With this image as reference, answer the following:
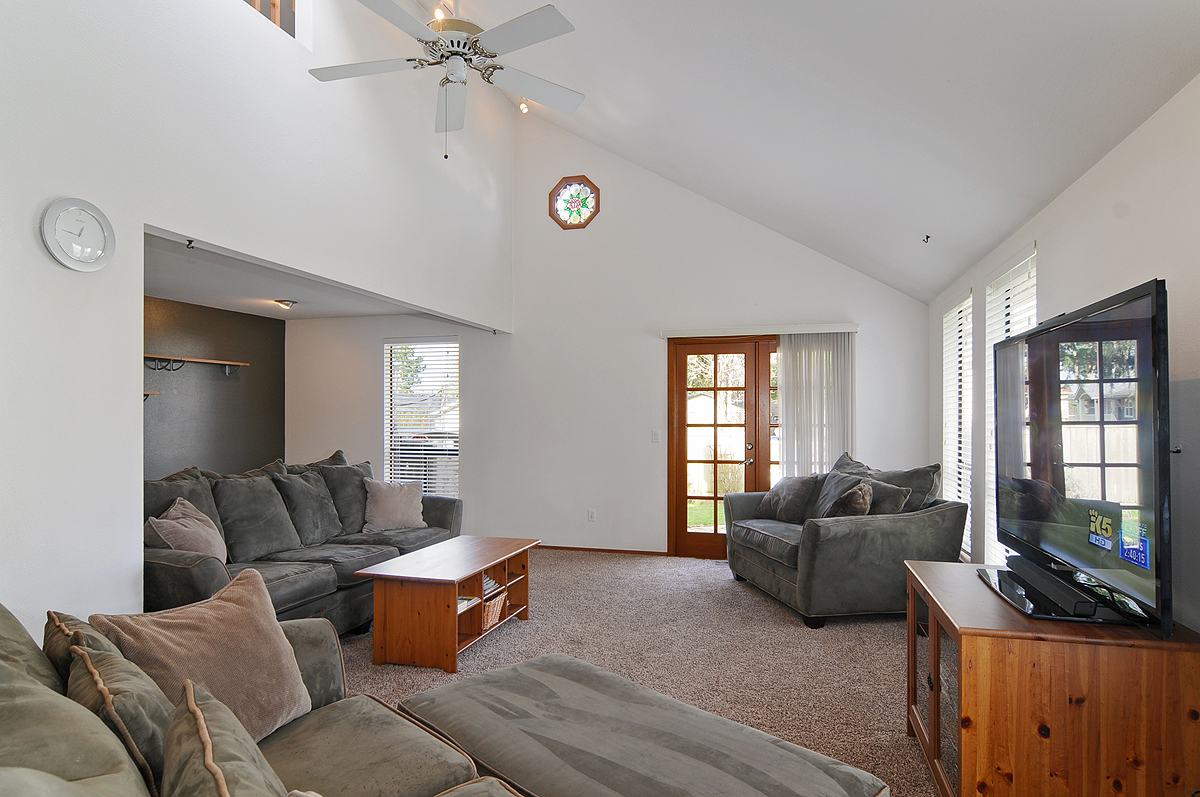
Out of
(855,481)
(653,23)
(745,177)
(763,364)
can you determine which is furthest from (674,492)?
(653,23)

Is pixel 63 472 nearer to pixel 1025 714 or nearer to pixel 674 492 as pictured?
pixel 1025 714

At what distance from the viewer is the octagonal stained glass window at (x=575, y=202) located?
627cm

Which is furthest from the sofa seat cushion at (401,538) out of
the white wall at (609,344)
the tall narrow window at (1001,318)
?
the tall narrow window at (1001,318)

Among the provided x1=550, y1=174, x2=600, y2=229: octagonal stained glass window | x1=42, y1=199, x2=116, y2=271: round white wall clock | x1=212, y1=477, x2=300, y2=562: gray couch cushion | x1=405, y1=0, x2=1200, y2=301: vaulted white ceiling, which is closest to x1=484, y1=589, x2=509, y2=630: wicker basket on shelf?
x1=212, y1=477, x2=300, y2=562: gray couch cushion

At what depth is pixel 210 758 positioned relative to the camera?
3.06 ft

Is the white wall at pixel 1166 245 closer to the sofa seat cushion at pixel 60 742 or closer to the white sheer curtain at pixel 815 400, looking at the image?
the sofa seat cushion at pixel 60 742

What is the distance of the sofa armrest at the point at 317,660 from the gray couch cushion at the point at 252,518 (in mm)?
2132

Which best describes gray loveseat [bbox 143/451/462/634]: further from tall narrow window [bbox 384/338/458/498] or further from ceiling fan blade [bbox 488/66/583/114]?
ceiling fan blade [bbox 488/66/583/114]

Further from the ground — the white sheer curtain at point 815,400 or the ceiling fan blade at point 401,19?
the ceiling fan blade at point 401,19

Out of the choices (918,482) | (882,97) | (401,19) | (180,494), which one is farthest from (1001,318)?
(180,494)

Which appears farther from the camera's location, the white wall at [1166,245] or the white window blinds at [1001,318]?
the white window blinds at [1001,318]

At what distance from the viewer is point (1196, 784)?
1.66 m

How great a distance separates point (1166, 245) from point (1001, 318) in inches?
72.5

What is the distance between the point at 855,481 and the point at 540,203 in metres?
3.91
